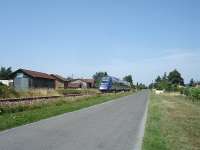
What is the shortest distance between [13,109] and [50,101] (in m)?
8.42

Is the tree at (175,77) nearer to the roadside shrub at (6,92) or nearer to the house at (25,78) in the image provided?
the house at (25,78)

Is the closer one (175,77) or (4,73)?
(4,73)

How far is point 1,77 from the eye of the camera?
10881 cm

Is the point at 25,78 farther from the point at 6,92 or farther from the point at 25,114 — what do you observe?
the point at 25,114

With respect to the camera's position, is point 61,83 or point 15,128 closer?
point 15,128

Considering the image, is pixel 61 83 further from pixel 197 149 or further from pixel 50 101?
pixel 197 149

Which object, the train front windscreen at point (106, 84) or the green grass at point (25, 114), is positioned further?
the train front windscreen at point (106, 84)

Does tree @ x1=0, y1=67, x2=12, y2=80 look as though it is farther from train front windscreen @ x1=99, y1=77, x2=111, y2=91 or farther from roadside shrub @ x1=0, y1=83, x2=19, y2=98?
roadside shrub @ x1=0, y1=83, x2=19, y2=98

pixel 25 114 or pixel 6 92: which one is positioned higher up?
pixel 6 92

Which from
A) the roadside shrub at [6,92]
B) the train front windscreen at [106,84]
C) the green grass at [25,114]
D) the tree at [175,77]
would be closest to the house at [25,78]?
the train front windscreen at [106,84]

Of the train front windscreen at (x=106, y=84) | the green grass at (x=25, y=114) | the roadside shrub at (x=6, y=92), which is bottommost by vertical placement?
the green grass at (x=25, y=114)

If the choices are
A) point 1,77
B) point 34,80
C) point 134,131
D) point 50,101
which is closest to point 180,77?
point 1,77

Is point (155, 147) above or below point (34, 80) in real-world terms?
below

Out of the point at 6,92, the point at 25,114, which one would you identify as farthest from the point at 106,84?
the point at 25,114
